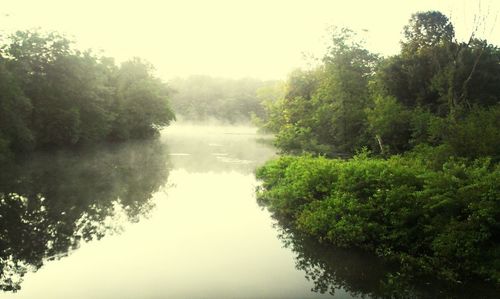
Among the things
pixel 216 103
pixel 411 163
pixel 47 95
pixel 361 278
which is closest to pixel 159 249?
pixel 361 278

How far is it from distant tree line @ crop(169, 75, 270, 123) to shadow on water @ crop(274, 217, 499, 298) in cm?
13578

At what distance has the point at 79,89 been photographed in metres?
46.7

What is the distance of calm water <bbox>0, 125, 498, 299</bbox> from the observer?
1105 centimetres

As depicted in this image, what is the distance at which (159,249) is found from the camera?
14375 mm

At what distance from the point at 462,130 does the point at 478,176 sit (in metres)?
6.40

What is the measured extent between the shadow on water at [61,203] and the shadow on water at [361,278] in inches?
318

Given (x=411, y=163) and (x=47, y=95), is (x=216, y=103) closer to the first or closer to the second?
(x=47, y=95)

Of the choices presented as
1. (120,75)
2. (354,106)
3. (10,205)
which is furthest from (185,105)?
(10,205)

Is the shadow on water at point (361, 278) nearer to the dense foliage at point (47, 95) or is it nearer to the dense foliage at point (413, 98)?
the dense foliage at point (413, 98)

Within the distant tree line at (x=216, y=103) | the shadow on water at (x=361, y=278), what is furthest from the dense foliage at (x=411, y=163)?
the distant tree line at (x=216, y=103)

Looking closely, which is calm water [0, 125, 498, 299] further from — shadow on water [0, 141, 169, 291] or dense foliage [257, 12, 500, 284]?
dense foliage [257, 12, 500, 284]

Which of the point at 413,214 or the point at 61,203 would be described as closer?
the point at 413,214

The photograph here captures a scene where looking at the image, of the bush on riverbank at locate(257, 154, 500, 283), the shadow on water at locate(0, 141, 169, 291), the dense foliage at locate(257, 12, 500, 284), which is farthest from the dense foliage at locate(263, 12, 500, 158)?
the shadow on water at locate(0, 141, 169, 291)

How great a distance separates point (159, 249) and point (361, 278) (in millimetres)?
6925
